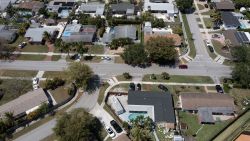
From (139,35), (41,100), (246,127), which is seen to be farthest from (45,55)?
(246,127)

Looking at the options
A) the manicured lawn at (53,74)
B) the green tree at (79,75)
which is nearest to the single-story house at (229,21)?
the green tree at (79,75)

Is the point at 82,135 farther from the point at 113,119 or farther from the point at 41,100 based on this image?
the point at 41,100

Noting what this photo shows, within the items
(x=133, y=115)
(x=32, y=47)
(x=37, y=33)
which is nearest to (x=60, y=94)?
(x=133, y=115)

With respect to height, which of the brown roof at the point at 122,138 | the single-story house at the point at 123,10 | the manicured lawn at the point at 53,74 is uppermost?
Answer: the single-story house at the point at 123,10

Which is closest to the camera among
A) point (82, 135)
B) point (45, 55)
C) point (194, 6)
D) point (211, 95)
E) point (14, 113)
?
point (82, 135)

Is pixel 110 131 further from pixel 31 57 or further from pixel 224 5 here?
pixel 224 5

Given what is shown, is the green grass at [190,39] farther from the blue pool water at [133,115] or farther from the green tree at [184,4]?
the blue pool water at [133,115]
